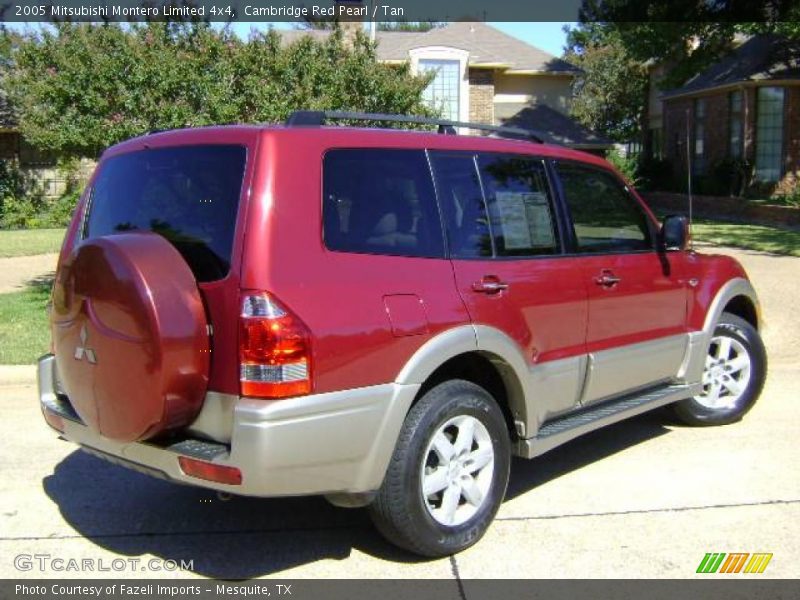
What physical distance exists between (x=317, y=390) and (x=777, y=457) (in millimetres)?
3414

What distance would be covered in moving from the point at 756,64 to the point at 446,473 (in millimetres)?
24006

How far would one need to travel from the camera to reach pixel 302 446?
3.35 meters

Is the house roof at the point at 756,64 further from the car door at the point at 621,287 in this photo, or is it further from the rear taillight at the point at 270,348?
the rear taillight at the point at 270,348

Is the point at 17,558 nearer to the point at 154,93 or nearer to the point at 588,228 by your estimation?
the point at 588,228

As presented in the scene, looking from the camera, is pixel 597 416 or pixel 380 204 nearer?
pixel 380 204

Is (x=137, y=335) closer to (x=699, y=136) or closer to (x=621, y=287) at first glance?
(x=621, y=287)

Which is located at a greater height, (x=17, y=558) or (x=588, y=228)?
(x=588, y=228)

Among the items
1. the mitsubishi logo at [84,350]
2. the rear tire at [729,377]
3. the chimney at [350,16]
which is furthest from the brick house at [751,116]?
the mitsubishi logo at [84,350]

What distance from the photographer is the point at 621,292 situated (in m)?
4.93

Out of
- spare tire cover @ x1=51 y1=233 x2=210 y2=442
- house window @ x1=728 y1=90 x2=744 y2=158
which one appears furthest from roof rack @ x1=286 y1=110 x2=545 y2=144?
house window @ x1=728 y1=90 x2=744 y2=158

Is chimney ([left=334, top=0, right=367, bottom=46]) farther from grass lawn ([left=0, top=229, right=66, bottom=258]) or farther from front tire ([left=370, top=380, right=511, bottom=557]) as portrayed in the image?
front tire ([left=370, top=380, right=511, bottom=557])

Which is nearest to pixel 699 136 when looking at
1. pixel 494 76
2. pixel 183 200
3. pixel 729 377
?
pixel 494 76

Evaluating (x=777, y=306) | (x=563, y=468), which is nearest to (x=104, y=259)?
(x=563, y=468)

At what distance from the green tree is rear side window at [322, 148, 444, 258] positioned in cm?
580
